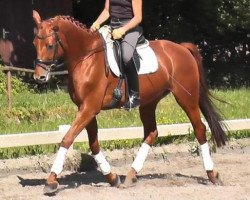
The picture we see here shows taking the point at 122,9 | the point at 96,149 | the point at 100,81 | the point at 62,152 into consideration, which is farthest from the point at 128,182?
the point at 122,9

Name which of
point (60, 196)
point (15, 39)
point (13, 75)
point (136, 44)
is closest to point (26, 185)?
point (60, 196)

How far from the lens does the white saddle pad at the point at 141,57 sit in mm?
8000

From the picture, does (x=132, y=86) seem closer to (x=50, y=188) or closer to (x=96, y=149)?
(x=96, y=149)

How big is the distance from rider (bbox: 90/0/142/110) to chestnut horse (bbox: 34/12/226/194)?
0.13m

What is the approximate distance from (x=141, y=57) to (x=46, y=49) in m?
1.22

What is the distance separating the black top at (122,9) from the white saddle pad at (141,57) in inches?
8.2

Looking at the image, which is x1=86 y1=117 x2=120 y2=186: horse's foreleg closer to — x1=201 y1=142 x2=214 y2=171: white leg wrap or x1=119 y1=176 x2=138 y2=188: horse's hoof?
x1=119 y1=176 x2=138 y2=188: horse's hoof

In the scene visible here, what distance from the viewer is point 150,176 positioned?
906 centimetres

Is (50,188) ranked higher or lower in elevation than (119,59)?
lower

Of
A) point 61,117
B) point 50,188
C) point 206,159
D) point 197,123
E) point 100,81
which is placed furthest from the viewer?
point 61,117

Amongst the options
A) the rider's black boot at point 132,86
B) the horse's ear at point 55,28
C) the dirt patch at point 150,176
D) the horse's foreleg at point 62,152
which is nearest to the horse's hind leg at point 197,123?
the dirt patch at point 150,176

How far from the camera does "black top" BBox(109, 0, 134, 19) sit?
26.6 feet

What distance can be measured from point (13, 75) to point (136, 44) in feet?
34.4

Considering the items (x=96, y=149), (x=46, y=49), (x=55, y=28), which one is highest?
(x=55, y=28)
